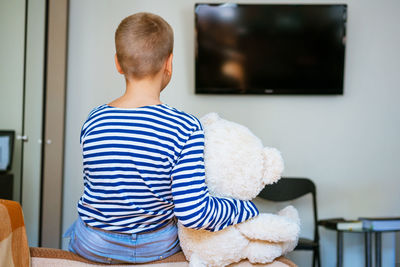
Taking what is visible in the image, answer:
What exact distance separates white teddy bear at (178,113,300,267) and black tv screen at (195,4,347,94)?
1.86 m

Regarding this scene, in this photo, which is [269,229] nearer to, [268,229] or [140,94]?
[268,229]

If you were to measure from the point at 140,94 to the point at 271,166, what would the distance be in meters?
0.37

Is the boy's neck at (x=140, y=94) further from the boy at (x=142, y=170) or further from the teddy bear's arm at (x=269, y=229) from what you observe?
the teddy bear's arm at (x=269, y=229)

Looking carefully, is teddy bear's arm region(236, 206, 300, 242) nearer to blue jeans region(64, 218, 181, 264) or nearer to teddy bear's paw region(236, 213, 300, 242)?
teddy bear's paw region(236, 213, 300, 242)

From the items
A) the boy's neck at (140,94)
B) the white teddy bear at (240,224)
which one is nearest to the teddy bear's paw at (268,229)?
the white teddy bear at (240,224)

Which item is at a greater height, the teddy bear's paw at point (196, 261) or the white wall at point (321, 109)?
the white wall at point (321, 109)

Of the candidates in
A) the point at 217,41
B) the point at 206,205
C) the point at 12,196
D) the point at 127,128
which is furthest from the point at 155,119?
the point at 217,41

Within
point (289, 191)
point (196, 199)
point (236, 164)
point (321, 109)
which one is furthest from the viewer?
point (321, 109)

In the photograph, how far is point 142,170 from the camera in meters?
0.94

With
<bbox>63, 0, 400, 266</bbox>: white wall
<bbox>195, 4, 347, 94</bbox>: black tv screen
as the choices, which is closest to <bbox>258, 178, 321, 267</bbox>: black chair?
<bbox>63, 0, 400, 266</bbox>: white wall

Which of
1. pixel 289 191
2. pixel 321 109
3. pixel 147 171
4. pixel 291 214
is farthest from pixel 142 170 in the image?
pixel 321 109

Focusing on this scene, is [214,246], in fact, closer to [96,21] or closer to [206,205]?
[206,205]

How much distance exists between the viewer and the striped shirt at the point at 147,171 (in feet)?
3.00

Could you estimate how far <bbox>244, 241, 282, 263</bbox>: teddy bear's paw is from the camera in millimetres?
988
